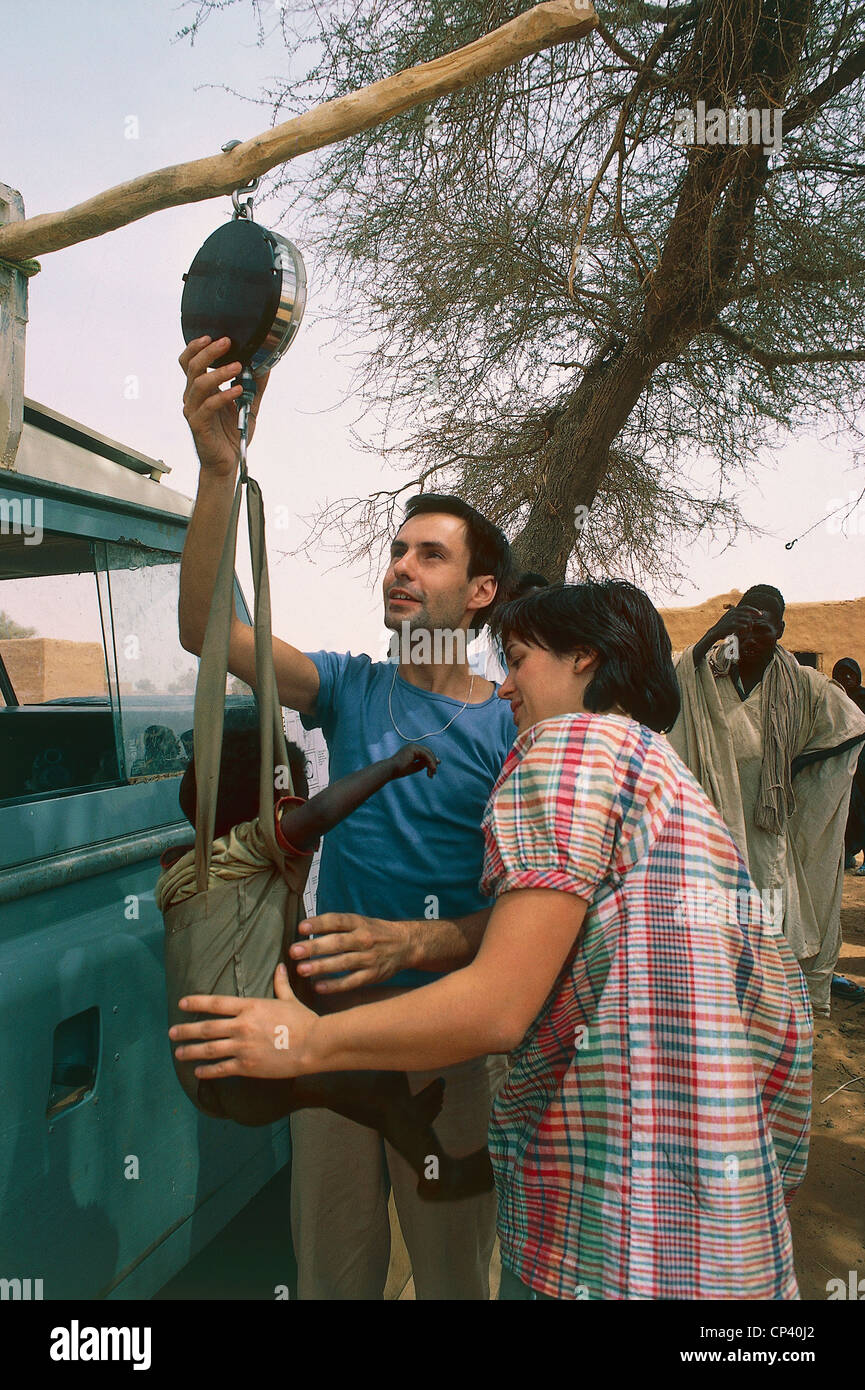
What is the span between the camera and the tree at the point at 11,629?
2.38 meters

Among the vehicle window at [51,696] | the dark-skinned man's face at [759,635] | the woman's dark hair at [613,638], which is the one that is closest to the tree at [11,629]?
the vehicle window at [51,696]

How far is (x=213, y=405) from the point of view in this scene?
129cm

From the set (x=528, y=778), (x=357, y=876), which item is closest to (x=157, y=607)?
(x=357, y=876)

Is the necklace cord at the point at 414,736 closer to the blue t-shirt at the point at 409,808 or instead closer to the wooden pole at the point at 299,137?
the blue t-shirt at the point at 409,808

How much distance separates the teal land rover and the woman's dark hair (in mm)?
993

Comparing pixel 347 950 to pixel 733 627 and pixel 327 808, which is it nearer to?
pixel 327 808

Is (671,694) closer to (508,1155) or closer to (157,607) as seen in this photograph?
(508,1155)

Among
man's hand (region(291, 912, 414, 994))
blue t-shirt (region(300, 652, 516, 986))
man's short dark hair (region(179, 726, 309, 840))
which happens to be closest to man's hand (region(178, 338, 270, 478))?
man's short dark hair (region(179, 726, 309, 840))

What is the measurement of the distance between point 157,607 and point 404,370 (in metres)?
5.22

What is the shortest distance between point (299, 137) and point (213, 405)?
0.49m

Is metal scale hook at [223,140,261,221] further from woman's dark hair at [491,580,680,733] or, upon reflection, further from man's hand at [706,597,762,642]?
man's hand at [706,597,762,642]

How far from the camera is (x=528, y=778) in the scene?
1152 mm

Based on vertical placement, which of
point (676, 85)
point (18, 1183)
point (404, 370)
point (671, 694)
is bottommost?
point (18, 1183)

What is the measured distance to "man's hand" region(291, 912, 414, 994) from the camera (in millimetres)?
1174
